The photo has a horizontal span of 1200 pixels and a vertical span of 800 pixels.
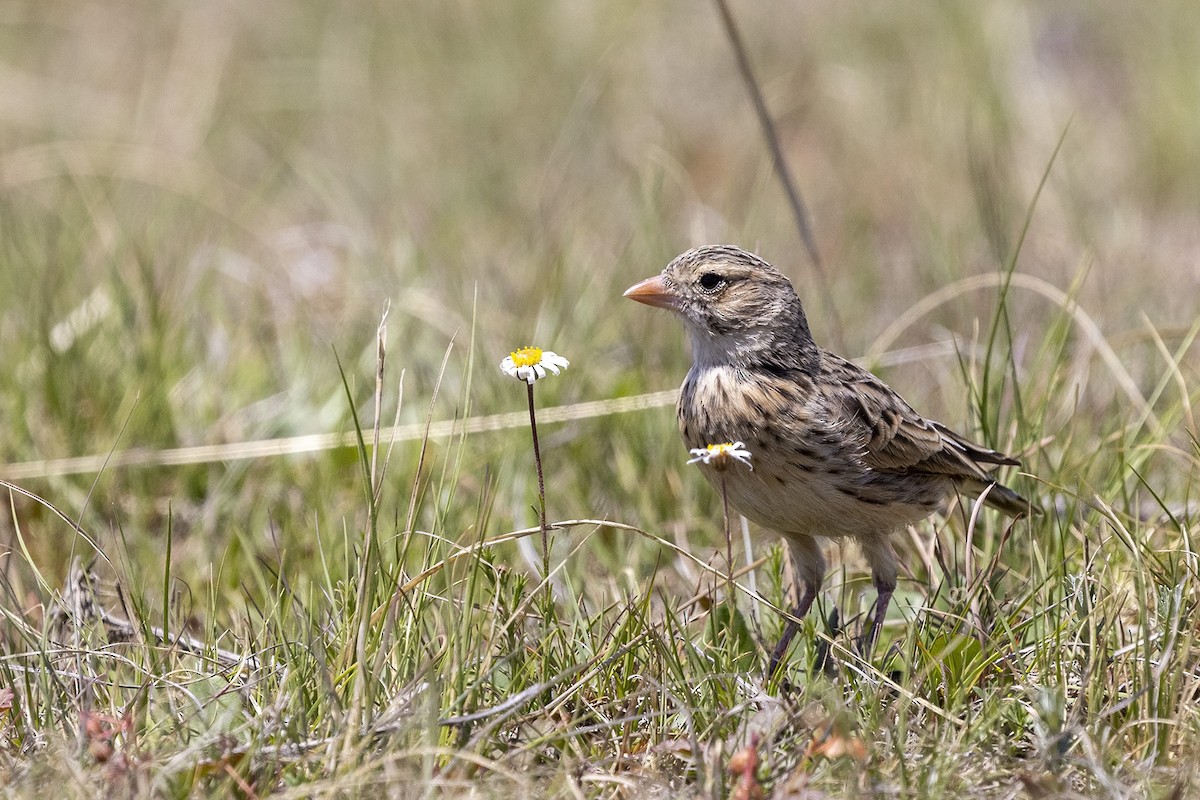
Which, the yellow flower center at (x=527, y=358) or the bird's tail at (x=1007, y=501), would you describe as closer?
the yellow flower center at (x=527, y=358)

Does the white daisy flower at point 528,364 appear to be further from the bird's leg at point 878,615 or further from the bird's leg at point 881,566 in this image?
the bird's leg at point 881,566

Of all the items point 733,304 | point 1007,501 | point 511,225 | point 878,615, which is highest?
point 511,225

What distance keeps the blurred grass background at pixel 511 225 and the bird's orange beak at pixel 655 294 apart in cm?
63

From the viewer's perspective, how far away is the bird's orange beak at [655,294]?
4.29m

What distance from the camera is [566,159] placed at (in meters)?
8.08

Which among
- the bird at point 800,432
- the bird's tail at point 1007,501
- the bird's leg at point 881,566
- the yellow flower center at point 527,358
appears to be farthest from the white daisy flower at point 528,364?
the bird's tail at point 1007,501

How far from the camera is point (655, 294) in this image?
4.30 metres

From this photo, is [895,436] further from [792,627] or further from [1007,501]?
[792,627]

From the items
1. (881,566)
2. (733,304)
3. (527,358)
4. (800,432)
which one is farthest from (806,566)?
(527,358)

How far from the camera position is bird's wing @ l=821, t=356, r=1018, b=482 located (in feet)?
13.3

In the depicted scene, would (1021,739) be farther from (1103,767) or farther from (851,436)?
(851,436)

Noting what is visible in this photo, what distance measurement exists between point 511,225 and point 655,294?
345 centimetres

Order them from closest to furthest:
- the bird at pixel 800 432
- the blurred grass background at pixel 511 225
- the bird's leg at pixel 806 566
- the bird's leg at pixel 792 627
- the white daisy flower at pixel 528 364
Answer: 1. the white daisy flower at pixel 528 364
2. the bird's leg at pixel 792 627
3. the bird at pixel 800 432
4. the bird's leg at pixel 806 566
5. the blurred grass background at pixel 511 225

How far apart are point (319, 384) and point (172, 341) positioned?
641 millimetres
